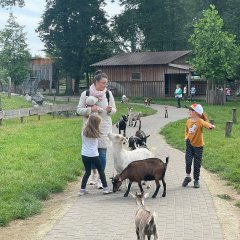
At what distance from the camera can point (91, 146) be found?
10141 millimetres

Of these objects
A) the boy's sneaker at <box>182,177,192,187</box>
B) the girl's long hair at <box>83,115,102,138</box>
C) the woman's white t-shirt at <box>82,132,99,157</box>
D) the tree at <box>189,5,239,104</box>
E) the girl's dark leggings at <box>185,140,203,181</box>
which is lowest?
the boy's sneaker at <box>182,177,192,187</box>

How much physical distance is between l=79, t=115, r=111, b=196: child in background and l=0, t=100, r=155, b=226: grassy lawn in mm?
1088

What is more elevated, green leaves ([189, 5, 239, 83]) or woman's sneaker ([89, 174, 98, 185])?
green leaves ([189, 5, 239, 83])

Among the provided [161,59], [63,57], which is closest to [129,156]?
[161,59]

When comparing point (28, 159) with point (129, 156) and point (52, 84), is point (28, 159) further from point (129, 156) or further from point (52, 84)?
point (52, 84)

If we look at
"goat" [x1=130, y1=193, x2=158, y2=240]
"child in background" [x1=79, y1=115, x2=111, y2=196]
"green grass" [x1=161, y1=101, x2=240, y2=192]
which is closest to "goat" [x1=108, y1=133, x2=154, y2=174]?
"child in background" [x1=79, y1=115, x2=111, y2=196]

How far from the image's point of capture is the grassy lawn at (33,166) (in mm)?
9383

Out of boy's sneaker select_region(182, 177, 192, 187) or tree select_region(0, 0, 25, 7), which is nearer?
boy's sneaker select_region(182, 177, 192, 187)

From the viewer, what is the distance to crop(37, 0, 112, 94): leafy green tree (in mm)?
56812

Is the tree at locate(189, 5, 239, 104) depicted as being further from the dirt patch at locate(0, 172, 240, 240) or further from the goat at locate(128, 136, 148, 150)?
the dirt patch at locate(0, 172, 240, 240)

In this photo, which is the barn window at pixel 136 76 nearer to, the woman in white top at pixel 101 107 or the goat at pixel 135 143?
the goat at pixel 135 143

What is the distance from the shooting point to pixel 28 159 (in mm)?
14102

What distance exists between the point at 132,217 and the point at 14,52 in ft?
182

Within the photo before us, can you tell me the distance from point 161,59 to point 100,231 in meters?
44.5
